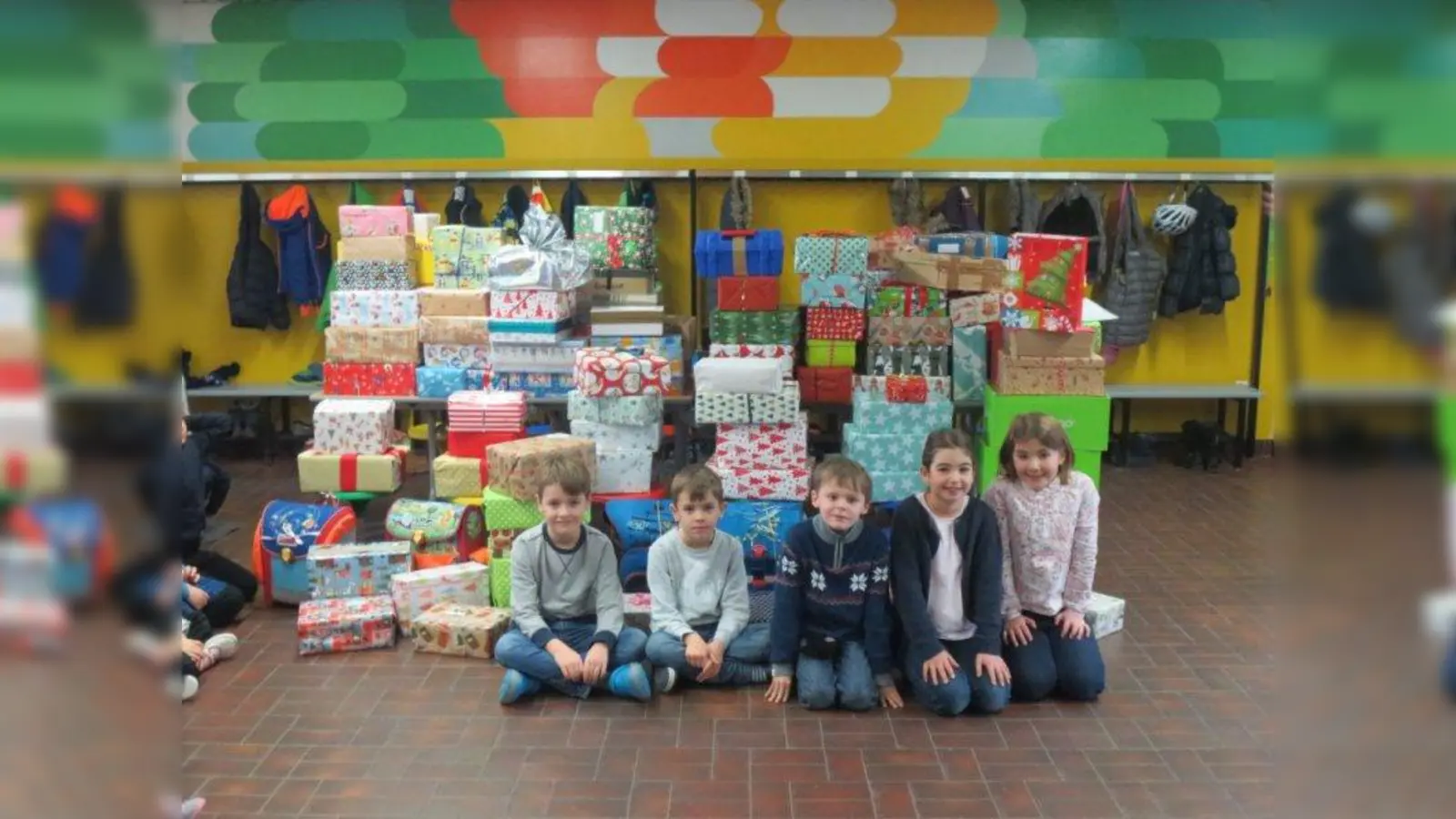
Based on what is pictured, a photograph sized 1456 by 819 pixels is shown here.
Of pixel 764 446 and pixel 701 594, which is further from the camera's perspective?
pixel 764 446

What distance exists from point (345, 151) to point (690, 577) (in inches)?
218

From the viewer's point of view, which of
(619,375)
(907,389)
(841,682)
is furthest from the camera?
(907,389)

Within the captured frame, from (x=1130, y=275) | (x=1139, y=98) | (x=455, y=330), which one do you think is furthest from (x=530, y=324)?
(x=1139, y=98)

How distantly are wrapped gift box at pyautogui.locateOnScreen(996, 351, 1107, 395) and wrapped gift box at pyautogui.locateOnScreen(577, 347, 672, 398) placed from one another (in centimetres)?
179

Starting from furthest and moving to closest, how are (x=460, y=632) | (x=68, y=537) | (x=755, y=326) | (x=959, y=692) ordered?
(x=755, y=326), (x=460, y=632), (x=959, y=692), (x=68, y=537)

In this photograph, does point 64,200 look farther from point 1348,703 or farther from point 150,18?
point 1348,703

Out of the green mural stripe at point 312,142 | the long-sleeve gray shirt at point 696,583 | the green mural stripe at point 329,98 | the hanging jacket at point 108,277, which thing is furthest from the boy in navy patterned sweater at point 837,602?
the green mural stripe at point 329,98

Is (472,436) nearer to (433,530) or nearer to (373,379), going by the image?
(433,530)

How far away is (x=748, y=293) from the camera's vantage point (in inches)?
245

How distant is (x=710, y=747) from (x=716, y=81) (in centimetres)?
568

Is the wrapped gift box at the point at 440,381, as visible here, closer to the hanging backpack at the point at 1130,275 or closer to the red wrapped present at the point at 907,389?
the red wrapped present at the point at 907,389

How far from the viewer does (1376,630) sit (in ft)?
2.00

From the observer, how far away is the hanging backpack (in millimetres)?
8344

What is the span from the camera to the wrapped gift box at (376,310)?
21.4 ft
